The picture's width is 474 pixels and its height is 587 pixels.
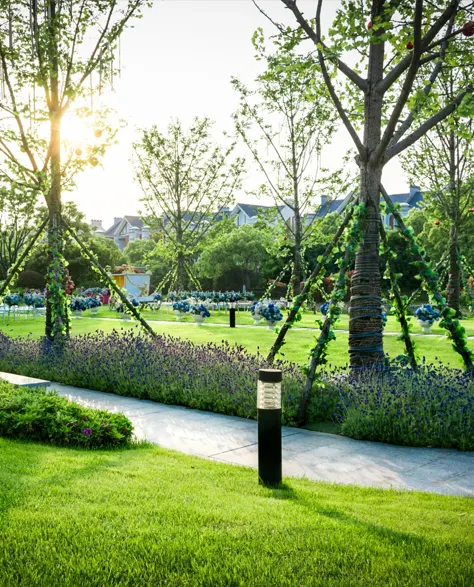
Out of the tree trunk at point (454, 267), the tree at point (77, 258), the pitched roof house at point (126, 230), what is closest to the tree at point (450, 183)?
the tree trunk at point (454, 267)

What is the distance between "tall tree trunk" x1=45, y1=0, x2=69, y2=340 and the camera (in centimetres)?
1306

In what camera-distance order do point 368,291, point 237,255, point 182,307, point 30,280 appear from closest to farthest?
point 368,291 < point 182,307 < point 30,280 < point 237,255

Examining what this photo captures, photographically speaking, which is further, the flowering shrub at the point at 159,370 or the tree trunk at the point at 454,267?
the tree trunk at the point at 454,267

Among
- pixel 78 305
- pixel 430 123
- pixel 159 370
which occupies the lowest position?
pixel 159 370

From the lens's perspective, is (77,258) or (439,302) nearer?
(439,302)

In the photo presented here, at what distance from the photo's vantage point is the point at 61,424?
627 centimetres

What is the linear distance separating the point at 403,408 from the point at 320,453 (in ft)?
3.85

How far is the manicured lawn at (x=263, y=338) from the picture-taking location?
1330cm

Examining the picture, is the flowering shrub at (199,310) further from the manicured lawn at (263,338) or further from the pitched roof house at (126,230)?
the pitched roof house at (126,230)

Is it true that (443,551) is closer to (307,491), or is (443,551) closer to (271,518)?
(271,518)

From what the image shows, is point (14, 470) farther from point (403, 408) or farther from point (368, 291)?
point (368, 291)

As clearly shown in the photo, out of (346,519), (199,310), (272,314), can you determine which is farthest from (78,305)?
(346,519)

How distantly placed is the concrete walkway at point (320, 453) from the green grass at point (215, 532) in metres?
0.56

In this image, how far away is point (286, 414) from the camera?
7.70 meters
